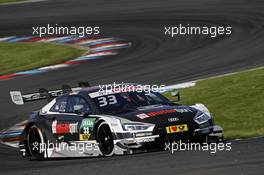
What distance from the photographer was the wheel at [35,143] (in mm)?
14227

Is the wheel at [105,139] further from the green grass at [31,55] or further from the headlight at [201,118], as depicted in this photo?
the green grass at [31,55]

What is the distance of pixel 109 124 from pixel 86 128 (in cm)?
63

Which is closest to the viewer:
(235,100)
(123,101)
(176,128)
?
(176,128)

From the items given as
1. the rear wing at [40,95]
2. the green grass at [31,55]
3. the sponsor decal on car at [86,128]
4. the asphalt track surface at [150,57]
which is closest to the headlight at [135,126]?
the asphalt track surface at [150,57]

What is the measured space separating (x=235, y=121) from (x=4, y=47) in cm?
1440

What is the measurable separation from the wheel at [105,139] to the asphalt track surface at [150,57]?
27cm

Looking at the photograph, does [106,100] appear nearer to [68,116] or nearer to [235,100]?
[68,116]

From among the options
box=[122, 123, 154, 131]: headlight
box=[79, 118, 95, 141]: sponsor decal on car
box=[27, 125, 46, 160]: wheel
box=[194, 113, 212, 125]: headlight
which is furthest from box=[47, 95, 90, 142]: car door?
box=[194, 113, 212, 125]: headlight

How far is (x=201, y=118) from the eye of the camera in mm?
12719

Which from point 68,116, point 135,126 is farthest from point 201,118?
point 68,116

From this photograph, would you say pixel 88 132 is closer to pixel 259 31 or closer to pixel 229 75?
pixel 229 75

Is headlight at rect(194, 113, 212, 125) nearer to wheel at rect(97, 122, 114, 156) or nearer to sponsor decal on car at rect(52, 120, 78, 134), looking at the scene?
wheel at rect(97, 122, 114, 156)

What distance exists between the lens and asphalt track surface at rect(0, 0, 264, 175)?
10.6 metres

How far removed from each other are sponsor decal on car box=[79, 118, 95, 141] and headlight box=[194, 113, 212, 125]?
1533 millimetres
